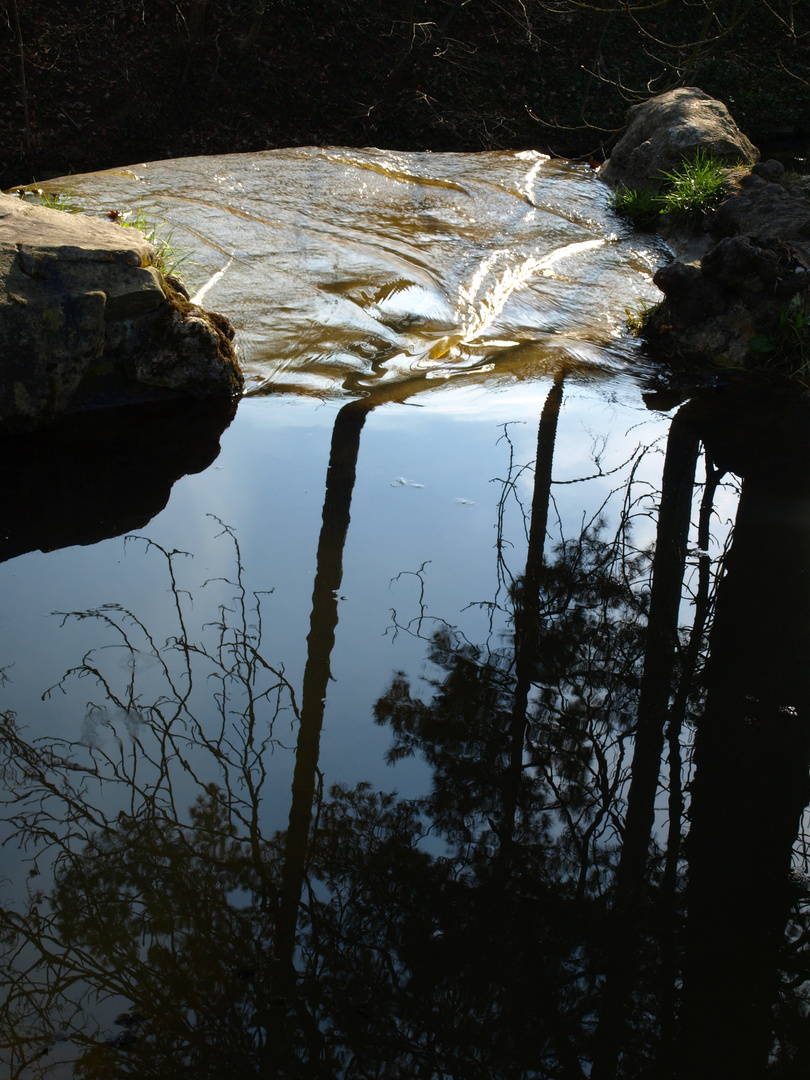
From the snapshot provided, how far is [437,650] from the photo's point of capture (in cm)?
308

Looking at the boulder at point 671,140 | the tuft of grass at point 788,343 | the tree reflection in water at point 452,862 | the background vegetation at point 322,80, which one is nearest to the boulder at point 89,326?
the tree reflection in water at point 452,862

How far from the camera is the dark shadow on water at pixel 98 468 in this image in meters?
3.67

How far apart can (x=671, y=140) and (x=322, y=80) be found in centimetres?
771

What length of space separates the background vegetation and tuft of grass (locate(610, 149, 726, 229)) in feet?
13.0

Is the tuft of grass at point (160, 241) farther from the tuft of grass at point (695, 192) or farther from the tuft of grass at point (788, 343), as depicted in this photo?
the tuft of grass at point (695, 192)

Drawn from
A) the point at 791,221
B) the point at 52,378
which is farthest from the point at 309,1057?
the point at 791,221

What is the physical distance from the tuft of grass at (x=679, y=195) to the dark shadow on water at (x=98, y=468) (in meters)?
5.47

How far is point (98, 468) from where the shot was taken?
4141 mm

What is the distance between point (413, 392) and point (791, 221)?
12.6ft

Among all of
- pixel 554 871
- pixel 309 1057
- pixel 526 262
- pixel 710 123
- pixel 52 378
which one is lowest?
pixel 309 1057

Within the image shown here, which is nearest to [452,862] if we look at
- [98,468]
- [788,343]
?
[98,468]

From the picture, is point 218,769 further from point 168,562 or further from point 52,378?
point 52,378

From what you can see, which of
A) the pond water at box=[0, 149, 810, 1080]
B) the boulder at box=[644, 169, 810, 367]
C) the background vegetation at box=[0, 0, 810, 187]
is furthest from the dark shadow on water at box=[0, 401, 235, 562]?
the background vegetation at box=[0, 0, 810, 187]

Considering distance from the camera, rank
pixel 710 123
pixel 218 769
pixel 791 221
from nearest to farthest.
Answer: pixel 218 769 → pixel 791 221 → pixel 710 123
